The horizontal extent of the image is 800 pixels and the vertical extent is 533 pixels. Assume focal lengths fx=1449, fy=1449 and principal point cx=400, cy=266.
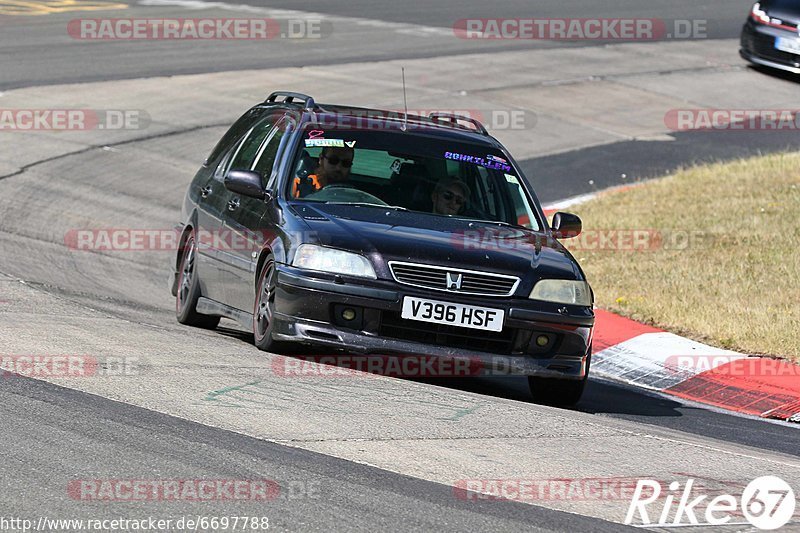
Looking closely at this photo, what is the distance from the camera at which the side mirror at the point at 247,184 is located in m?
8.79

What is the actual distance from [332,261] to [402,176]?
125 cm

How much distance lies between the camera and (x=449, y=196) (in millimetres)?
8984

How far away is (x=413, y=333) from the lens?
7906mm

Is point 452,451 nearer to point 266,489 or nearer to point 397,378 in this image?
point 266,489

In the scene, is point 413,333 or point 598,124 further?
point 598,124

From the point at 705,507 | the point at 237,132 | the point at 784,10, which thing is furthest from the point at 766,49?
the point at 705,507

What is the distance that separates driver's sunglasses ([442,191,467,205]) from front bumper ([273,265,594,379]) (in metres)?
1.23

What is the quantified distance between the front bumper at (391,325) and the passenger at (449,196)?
116cm

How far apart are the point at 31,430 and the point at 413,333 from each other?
8.49ft

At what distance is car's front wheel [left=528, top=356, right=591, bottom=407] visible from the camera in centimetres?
842

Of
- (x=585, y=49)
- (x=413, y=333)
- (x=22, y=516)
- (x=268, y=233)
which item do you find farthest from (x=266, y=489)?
(x=585, y=49)

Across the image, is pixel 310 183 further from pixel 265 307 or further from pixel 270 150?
pixel 265 307

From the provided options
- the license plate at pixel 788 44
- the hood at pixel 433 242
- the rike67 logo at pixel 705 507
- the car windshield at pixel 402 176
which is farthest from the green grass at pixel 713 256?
the license plate at pixel 788 44

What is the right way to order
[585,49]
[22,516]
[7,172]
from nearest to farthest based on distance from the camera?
[22,516], [7,172], [585,49]
